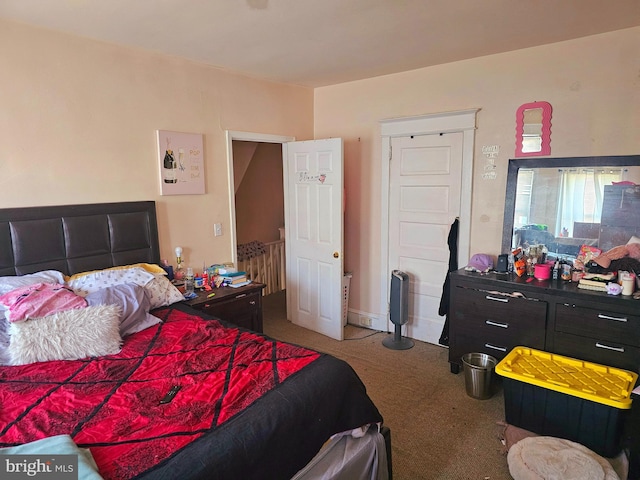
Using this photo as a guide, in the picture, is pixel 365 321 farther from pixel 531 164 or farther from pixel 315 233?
pixel 531 164

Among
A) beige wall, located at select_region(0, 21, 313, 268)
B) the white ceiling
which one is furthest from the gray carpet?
the white ceiling

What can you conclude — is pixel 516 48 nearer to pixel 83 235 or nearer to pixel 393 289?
pixel 393 289

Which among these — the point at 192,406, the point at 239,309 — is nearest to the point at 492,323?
the point at 239,309

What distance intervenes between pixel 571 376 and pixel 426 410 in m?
0.90

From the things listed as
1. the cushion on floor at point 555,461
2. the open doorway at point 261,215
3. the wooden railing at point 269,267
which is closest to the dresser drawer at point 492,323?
the cushion on floor at point 555,461

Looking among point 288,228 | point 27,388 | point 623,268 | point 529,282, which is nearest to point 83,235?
point 27,388

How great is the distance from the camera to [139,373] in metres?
1.82

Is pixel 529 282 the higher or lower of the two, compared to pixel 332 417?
higher

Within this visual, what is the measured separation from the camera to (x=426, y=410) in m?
2.67

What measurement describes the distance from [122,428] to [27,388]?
0.59 m

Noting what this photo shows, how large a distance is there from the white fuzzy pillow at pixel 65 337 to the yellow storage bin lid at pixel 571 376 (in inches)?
87.3

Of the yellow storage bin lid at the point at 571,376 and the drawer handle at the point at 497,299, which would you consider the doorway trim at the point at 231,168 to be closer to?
the drawer handle at the point at 497,299

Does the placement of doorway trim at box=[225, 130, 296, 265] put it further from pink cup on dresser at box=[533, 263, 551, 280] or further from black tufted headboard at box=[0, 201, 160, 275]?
pink cup on dresser at box=[533, 263, 551, 280]

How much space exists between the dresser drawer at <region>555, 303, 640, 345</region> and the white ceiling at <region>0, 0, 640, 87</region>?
69.3 inches
